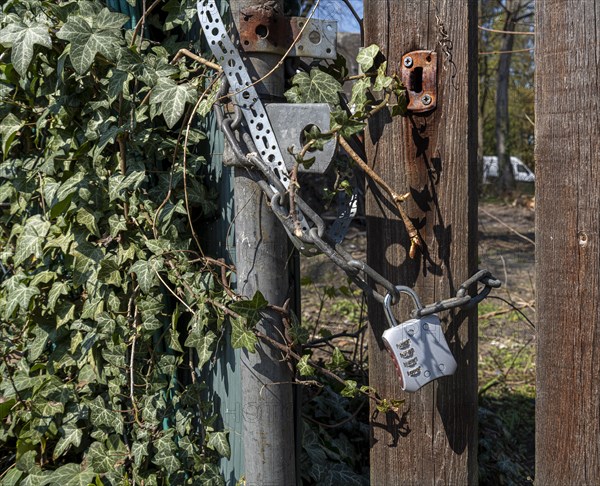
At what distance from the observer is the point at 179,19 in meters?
2.22

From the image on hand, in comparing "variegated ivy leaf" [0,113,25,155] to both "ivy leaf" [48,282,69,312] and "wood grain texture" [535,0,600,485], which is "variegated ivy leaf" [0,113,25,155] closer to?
"ivy leaf" [48,282,69,312]

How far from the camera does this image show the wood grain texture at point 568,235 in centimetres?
143

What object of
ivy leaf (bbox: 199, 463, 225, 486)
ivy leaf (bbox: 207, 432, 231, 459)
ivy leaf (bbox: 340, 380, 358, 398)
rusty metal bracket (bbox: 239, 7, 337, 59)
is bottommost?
ivy leaf (bbox: 199, 463, 225, 486)

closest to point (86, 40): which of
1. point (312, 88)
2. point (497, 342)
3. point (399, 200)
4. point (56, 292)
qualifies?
point (312, 88)

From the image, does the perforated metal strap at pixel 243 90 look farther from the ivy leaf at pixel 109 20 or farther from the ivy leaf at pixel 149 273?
the ivy leaf at pixel 149 273

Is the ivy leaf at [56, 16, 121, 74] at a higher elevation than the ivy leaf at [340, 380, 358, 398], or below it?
higher

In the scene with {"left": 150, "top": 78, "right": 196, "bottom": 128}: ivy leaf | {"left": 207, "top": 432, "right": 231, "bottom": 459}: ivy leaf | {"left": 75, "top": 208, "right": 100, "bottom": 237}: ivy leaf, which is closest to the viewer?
{"left": 150, "top": 78, "right": 196, "bottom": 128}: ivy leaf

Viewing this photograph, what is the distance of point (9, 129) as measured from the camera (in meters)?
2.71

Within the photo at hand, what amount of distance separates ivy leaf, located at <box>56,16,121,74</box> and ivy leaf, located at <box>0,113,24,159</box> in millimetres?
656

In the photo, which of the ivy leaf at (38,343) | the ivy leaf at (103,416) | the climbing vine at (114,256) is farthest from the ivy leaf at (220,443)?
the ivy leaf at (38,343)

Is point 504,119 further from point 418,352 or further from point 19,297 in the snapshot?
point 418,352

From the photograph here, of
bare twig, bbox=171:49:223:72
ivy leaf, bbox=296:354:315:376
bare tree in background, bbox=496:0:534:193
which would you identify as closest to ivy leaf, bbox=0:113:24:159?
bare twig, bbox=171:49:223:72

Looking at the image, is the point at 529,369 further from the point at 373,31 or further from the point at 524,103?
the point at 524,103

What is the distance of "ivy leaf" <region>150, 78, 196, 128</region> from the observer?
6.77ft
